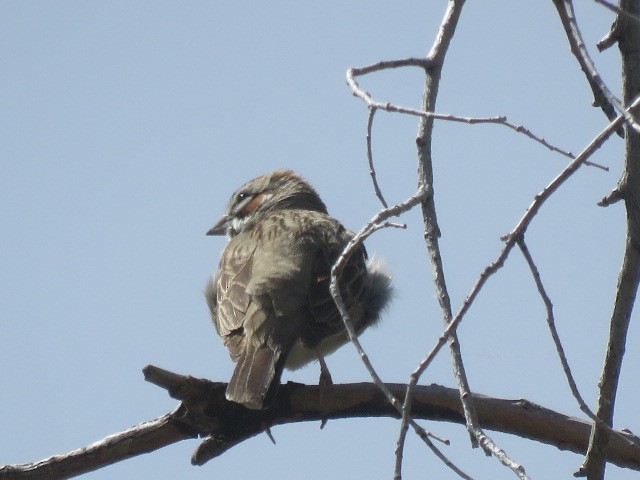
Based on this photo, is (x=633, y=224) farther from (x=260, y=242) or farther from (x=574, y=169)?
(x=260, y=242)

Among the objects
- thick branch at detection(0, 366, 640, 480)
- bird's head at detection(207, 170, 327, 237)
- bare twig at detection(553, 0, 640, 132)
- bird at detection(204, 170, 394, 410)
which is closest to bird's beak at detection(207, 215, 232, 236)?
bird's head at detection(207, 170, 327, 237)

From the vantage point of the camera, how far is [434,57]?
3820mm

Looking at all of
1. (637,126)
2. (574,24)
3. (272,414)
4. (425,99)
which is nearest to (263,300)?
(272,414)

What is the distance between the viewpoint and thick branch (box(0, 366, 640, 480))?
469 cm

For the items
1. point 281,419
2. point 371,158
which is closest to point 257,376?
point 281,419

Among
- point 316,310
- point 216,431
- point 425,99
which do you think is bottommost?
point 216,431

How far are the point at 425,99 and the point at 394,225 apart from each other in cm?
58

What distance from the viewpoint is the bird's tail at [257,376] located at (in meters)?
4.98

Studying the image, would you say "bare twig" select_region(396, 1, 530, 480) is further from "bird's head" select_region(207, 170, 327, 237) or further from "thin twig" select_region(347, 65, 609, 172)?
"bird's head" select_region(207, 170, 327, 237)

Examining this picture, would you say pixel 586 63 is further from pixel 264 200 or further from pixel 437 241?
pixel 264 200

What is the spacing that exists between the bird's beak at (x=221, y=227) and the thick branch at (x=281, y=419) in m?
2.91

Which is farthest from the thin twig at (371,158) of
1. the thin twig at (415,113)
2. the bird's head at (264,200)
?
the bird's head at (264,200)

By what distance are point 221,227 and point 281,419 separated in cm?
305

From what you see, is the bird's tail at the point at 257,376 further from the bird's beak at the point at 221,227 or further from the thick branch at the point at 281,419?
the bird's beak at the point at 221,227
